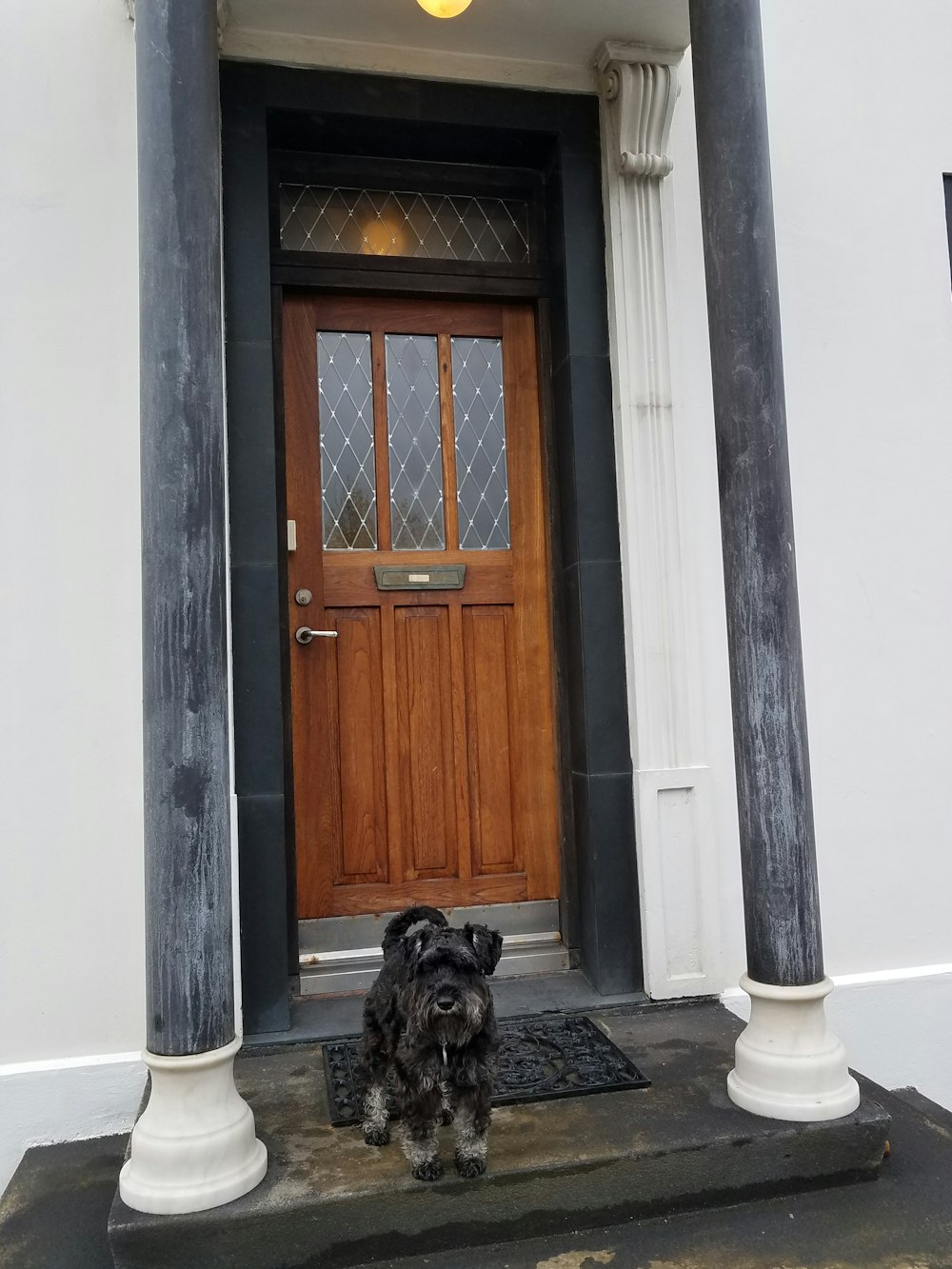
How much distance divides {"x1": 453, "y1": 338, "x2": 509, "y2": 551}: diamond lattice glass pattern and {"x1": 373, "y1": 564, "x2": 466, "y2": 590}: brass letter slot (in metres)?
0.14

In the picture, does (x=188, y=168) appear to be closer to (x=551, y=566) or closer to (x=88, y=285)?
(x=88, y=285)

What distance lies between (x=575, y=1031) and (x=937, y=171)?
396cm

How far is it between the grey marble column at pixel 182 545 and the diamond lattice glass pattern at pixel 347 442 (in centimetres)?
125

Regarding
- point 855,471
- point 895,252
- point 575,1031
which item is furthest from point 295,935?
point 895,252

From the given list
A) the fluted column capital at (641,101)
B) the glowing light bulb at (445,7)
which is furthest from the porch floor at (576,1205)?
the glowing light bulb at (445,7)

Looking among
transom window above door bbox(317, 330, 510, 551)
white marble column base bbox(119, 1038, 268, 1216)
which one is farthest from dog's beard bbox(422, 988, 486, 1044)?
transom window above door bbox(317, 330, 510, 551)

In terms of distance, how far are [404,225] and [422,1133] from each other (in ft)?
11.4

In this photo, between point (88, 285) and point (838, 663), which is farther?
point (838, 663)

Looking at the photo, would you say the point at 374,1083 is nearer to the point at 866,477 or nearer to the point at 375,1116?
the point at 375,1116

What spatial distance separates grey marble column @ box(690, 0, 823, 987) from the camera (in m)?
2.98

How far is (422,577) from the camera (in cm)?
397

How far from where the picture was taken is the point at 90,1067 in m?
3.23

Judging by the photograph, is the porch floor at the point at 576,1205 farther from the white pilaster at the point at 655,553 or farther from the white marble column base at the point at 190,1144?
the white pilaster at the point at 655,553

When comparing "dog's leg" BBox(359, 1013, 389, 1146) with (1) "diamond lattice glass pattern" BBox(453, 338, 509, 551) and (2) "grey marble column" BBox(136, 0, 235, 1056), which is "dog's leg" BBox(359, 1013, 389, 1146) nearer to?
(2) "grey marble column" BBox(136, 0, 235, 1056)
